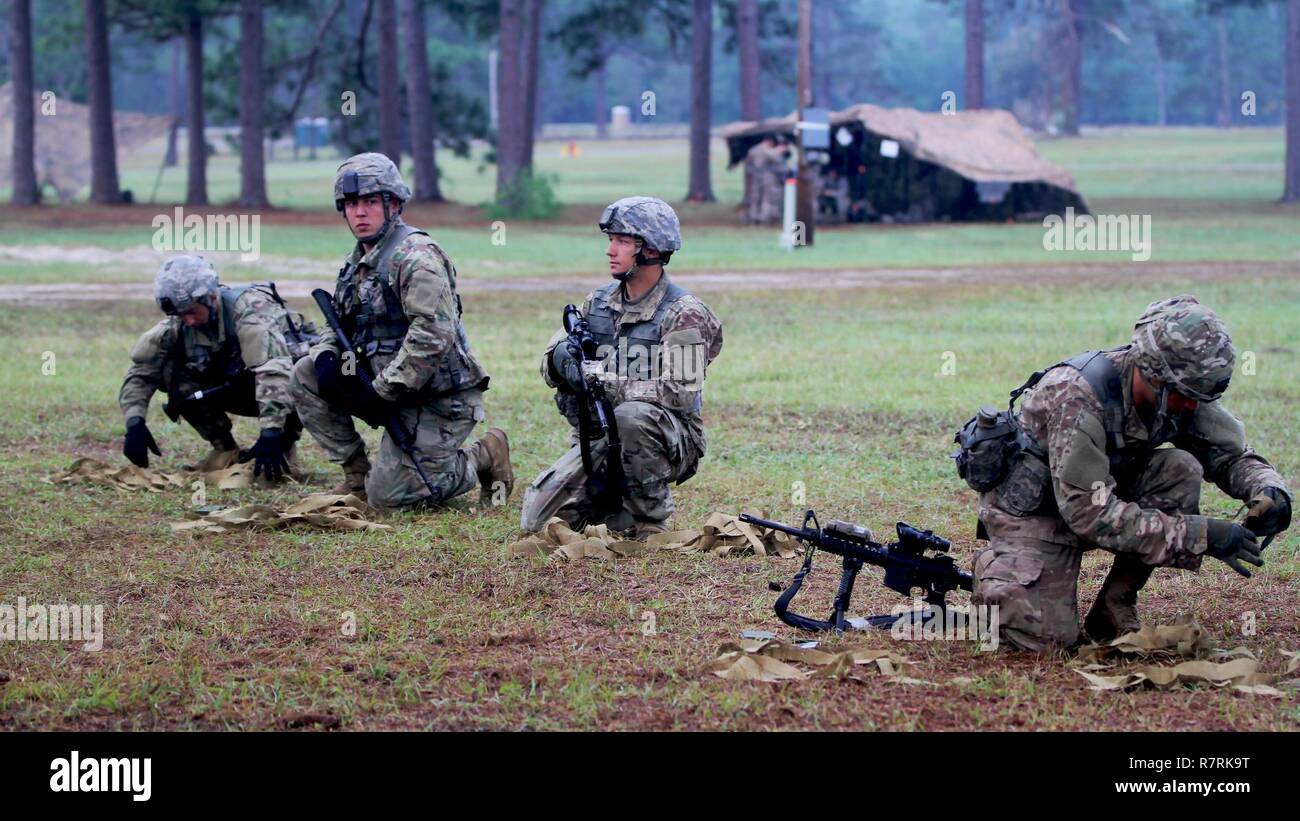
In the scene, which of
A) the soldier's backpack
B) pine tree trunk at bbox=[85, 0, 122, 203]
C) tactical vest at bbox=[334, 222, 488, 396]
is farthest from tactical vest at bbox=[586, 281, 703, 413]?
pine tree trunk at bbox=[85, 0, 122, 203]

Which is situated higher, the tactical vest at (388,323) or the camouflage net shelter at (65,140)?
the camouflage net shelter at (65,140)

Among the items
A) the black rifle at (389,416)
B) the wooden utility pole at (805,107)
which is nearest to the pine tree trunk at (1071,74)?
the wooden utility pole at (805,107)

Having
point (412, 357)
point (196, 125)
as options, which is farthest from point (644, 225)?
point (196, 125)

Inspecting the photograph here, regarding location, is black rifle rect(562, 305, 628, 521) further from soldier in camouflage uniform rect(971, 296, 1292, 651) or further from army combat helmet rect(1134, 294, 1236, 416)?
army combat helmet rect(1134, 294, 1236, 416)

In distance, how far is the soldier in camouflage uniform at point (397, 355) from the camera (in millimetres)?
7703

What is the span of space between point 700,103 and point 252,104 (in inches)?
438

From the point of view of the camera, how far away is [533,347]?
1492 centimetres

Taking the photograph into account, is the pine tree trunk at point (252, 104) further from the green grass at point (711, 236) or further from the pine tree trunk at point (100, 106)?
the pine tree trunk at point (100, 106)

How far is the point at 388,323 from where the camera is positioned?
313 inches

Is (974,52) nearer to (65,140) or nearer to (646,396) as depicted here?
(65,140)

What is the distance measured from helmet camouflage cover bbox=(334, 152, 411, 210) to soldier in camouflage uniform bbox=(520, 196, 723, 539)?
1.25m

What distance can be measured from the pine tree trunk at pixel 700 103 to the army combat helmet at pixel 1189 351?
34.0 metres

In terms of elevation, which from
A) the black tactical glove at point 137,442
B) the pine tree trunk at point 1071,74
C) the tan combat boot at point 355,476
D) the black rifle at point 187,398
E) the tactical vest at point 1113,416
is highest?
the pine tree trunk at point 1071,74

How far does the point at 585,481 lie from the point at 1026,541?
2.35 m
